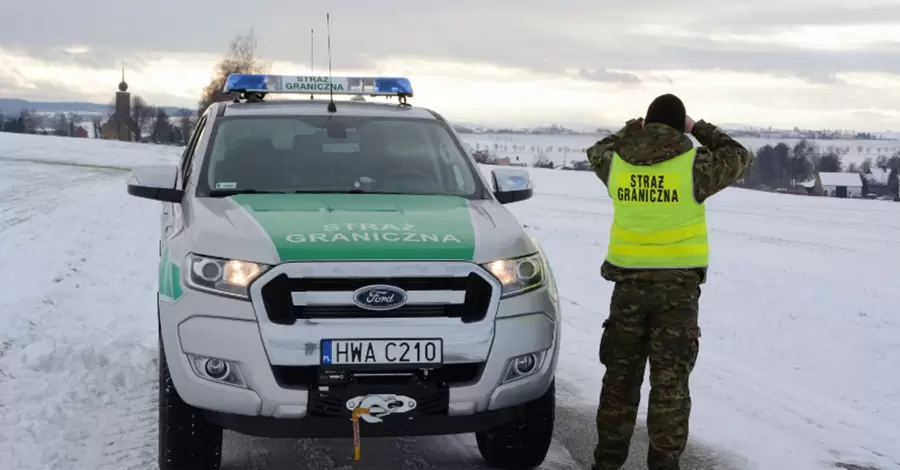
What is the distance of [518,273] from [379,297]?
64 cm

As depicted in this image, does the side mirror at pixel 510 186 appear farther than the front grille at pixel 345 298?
Yes

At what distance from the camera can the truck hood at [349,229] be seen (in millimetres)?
3988

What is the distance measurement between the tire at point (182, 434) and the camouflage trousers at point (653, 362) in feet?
6.01

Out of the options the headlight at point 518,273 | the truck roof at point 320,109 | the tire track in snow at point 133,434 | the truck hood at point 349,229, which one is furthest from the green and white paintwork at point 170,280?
the truck roof at point 320,109

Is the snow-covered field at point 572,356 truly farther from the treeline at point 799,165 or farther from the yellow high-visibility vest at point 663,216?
the treeline at point 799,165

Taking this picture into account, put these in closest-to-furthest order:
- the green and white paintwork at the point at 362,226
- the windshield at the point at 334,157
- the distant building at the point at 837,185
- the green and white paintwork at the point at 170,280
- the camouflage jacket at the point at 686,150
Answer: the green and white paintwork at the point at 362,226 → the green and white paintwork at the point at 170,280 → the camouflage jacket at the point at 686,150 → the windshield at the point at 334,157 → the distant building at the point at 837,185

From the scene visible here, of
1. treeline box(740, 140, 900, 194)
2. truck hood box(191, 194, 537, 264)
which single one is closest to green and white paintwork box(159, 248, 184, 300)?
truck hood box(191, 194, 537, 264)

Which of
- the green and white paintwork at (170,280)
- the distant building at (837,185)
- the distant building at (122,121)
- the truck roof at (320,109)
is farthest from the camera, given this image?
the distant building at (122,121)

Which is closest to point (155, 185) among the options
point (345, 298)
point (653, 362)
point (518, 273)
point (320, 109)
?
point (320, 109)

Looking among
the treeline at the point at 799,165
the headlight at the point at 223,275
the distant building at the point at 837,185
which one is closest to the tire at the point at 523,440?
the headlight at the point at 223,275

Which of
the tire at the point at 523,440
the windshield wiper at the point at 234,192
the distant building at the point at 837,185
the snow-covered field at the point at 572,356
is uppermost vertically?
the windshield wiper at the point at 234,192

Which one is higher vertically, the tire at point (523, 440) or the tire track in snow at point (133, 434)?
the tire at point (523, 440)

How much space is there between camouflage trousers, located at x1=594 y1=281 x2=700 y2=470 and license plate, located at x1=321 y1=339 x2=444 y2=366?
106 cm

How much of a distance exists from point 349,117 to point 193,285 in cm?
201
